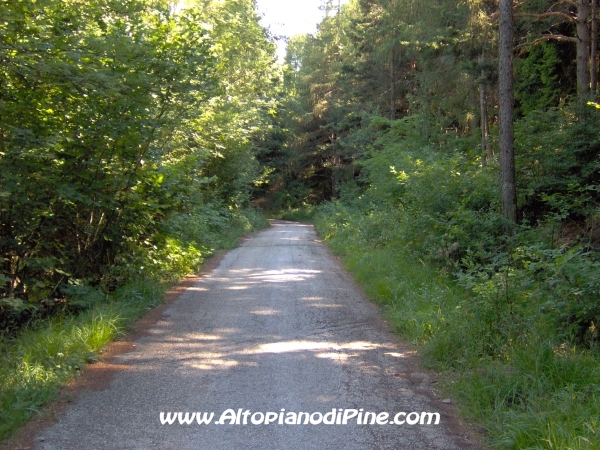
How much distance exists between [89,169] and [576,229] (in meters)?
10.0

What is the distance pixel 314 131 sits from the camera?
49.1 metres

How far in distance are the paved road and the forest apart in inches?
19.9

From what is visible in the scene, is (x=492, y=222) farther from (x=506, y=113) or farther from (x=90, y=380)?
(x=90, y=380)

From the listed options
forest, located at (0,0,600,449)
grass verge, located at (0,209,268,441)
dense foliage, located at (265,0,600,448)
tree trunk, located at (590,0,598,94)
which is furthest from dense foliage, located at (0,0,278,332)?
tree trunk, located at (590,0,598,94)

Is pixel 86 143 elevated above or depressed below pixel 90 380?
above

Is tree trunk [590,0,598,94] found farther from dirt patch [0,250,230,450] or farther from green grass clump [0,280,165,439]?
green grass clump [0,280,165,439]

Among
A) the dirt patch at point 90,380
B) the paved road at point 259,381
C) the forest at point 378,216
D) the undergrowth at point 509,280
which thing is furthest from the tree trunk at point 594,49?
the dirt patch at point 90,380

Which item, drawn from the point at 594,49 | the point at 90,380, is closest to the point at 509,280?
the point at 90,380

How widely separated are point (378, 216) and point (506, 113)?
26.4ft

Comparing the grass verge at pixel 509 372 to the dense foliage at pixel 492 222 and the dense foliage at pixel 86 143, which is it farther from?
the dense foliage at pixel 86 143

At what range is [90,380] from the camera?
19.8ft

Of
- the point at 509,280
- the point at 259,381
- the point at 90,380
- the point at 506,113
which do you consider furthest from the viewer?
the point at 506,113

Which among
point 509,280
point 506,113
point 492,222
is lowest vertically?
point 509,280

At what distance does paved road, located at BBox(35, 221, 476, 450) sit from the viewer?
4.60m
